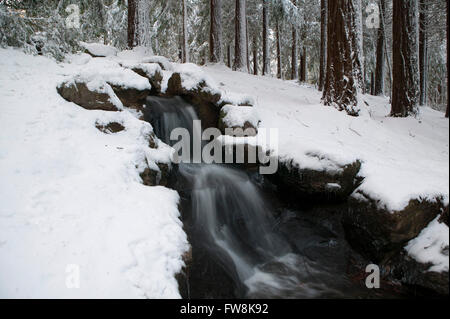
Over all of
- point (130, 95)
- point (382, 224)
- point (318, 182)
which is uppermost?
point (130, 95)

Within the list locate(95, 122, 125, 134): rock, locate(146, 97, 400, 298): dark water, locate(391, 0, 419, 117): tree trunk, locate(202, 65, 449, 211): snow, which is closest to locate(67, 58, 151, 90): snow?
locate(95, 122, 125, 134): rock

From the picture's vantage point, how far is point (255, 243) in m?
5.67

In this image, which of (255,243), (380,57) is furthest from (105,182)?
(380,57)

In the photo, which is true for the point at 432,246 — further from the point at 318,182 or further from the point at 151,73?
the point at 151,73

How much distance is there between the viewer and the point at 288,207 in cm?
630

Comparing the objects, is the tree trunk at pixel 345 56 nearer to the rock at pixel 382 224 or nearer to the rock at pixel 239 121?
the rock at pixel 239 121

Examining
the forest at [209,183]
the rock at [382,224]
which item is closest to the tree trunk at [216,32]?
the forest at [209,183]

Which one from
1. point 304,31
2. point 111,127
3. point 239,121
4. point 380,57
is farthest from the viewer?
point 304,31

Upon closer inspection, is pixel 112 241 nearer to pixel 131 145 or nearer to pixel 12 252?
pixel 12 252

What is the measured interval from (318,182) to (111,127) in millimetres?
4242

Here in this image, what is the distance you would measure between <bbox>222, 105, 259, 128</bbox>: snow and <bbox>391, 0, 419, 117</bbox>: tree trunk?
4.18 meters

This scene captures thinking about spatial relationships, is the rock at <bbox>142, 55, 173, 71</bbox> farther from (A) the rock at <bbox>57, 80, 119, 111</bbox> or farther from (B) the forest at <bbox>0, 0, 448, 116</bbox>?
(A) the rock at <bbox>57, 80, 119, 111</bbox>

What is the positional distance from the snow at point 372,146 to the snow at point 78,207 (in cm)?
279
